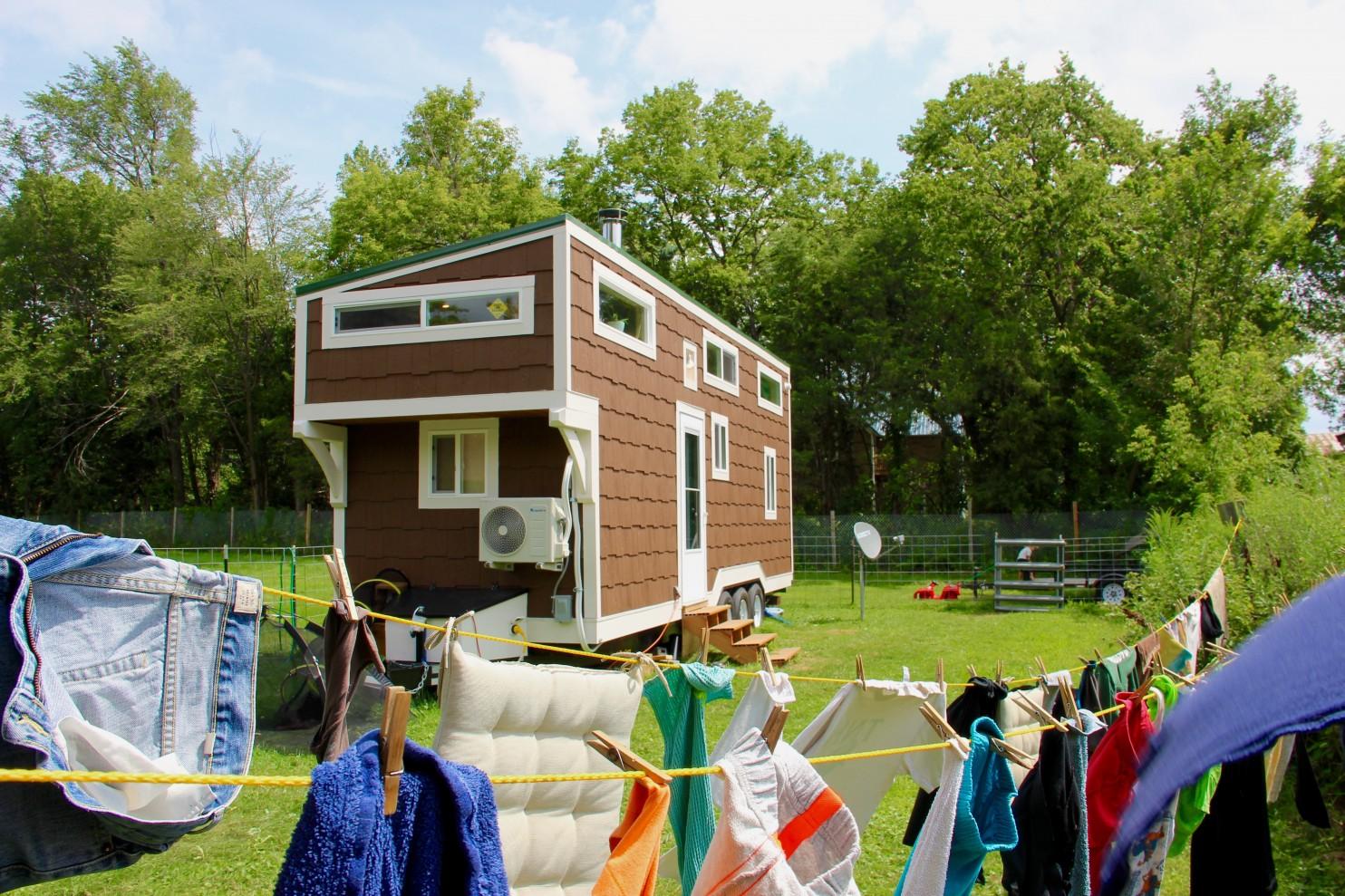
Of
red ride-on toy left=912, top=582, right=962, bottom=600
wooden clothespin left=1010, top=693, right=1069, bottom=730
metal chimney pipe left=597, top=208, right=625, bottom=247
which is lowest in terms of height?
red ride-on toy left=912, top=582, right=962, bottom=600

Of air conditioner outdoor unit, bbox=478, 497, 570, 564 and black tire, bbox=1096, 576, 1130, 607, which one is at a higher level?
air conditioner outdoor unit, bbox=478, 497, 570, 564

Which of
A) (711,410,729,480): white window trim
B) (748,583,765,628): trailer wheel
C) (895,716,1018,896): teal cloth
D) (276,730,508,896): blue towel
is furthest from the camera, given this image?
(748,583,765,628): trailer wheel

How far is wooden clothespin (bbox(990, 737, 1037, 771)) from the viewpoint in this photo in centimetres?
245

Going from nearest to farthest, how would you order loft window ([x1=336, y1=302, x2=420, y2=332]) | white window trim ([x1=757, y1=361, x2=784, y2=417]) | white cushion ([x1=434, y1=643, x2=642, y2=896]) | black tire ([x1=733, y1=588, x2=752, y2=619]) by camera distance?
white cushion ([x1=434, y1=643, x2=642, y2=896]) < loft window ([x1=336, y1=302, x2=420, y2=332]) < black tire ([x1=733, y1=588, x2=752, y2=619]) < white window trim ([x1=757, y1=361, x2=784, y2=417])

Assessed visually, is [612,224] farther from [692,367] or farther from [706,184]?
[706,184]

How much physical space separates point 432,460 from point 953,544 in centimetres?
1465

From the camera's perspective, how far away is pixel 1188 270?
21000mm

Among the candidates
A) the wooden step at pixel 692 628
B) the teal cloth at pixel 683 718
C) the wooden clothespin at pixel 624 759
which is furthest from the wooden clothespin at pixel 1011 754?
the wooden step at pixel 692 628

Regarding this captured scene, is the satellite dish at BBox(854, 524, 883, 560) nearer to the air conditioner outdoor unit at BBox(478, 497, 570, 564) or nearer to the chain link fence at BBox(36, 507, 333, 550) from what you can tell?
the air conditioner outdoor unit at BBox(478, 497, 570, 564)

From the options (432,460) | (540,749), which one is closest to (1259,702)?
(540,749)

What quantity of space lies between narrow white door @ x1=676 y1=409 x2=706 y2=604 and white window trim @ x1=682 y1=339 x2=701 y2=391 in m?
0.35

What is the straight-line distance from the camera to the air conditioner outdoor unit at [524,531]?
830 cm

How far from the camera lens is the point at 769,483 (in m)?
15.9

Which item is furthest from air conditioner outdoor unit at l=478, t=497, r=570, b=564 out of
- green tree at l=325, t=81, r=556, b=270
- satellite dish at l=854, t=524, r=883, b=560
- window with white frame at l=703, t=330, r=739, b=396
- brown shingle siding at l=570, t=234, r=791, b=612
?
green tree at l=325, t=81, r=556, b=270
